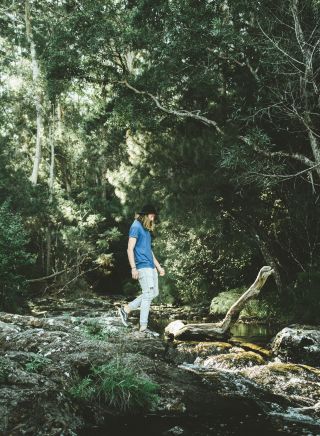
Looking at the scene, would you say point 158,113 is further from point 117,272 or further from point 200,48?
point 117,272

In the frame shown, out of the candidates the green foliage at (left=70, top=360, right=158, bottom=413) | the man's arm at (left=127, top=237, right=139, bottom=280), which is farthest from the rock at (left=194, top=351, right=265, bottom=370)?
the green foliage at (left=70, top=360, right=158, bottom=413)

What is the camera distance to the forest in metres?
11.1

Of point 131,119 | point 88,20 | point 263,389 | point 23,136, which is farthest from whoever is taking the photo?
point 23,136

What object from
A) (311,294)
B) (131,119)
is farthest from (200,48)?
(311,294)

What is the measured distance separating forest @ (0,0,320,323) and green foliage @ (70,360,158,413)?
6.66 metres

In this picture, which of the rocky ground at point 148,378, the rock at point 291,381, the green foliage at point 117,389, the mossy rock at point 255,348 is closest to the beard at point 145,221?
the rocky ground at point 148,378

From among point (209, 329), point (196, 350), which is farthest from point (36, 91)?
point (196, 350)

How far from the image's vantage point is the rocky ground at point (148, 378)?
11.9ft

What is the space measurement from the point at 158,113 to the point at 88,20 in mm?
3616

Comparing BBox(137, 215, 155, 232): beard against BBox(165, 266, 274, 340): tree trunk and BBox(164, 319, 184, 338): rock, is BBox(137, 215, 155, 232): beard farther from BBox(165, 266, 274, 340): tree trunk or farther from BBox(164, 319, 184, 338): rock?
BBox(164, 319, 184, 338): rock

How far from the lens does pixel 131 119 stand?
1365 cm

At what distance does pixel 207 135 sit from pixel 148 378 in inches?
364

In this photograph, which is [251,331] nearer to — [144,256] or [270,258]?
[270,258]

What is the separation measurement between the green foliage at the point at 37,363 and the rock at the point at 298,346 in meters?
5.66
